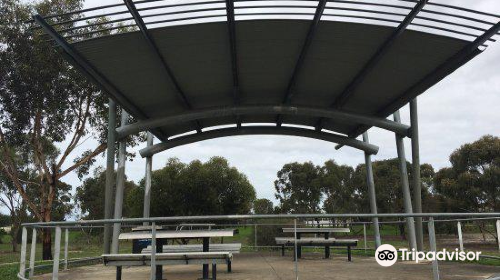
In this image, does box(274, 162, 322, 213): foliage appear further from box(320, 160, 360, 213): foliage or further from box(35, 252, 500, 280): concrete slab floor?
box(35, 252, 500, 280): concrete slab floor

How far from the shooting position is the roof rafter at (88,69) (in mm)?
7554

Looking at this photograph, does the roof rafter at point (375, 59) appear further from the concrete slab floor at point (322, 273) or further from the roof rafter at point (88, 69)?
the roof rafter at point (88, 69)

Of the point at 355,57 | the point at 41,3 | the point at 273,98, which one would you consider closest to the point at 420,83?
the point at 355,57

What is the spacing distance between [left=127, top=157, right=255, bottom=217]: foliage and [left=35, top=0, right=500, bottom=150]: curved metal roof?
44.4 ft

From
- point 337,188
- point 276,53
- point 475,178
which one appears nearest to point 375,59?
point 276,53

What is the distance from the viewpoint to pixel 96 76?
937 cm

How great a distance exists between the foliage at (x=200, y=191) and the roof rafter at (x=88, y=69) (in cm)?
1394

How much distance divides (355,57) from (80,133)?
55.0 ft

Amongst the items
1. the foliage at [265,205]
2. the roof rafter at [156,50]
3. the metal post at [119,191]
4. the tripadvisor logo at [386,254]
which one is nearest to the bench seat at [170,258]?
the tripadvisor logo at [386,254]

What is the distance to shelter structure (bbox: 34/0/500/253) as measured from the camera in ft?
24.6

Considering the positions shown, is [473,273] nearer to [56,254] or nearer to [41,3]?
[56,254]

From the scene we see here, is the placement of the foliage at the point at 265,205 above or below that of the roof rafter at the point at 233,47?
below

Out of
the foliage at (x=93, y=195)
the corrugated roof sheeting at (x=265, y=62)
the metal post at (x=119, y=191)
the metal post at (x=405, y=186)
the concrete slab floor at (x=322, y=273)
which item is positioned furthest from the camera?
the foliage at (x=93, y=195)

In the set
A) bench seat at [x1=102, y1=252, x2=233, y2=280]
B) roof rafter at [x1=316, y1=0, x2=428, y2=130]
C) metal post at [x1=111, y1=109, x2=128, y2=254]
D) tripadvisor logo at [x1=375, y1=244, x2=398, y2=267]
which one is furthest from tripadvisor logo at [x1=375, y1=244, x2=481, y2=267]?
metal post at [x1=111, y1=109, x2=128, y2=254]
